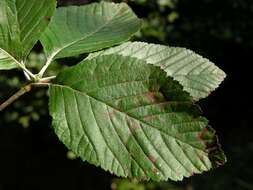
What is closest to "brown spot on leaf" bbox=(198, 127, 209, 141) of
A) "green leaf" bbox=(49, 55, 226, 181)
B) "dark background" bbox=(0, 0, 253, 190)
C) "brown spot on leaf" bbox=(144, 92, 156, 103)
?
"green leaf" bbox=(49, 55, 226, 181)

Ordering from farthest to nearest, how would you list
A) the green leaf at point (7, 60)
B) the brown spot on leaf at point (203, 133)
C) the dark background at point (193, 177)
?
the dark background at point (193, 177), the green leaf at point (7, 60), the brown spot on leaf at point (203, 133)

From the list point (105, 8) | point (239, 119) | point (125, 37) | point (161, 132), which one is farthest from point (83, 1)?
point (239, 119)

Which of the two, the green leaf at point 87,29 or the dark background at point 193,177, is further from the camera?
the dark background at point 193,177

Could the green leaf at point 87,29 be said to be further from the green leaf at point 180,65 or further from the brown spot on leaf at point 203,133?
the brown spot on leaf at point 203,133

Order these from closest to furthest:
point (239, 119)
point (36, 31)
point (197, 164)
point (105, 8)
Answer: point (197, 164) < point (36, 31) < point (105, 8) < point (239, 119)

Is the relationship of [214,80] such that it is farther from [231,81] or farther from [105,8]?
[231,81]

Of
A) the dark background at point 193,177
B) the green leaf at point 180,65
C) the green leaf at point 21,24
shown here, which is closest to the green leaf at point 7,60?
the green leaf at point 21,24
